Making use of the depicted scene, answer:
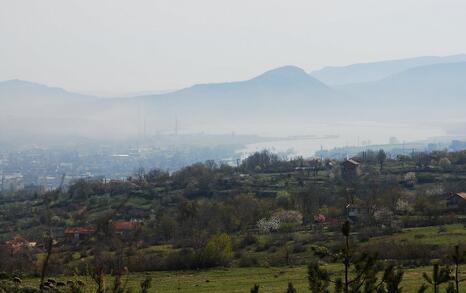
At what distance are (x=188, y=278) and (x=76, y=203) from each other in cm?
4859

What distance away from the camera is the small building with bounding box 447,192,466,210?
43.7 m

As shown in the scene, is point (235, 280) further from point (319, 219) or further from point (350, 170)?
point (350, 170)

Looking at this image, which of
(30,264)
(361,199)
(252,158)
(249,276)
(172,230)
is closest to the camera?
(249,276)

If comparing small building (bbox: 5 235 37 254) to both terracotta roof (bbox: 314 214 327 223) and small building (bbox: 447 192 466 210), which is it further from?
small building (bbox: 447 192 466 210)

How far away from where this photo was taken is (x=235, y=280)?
2377 centimetres

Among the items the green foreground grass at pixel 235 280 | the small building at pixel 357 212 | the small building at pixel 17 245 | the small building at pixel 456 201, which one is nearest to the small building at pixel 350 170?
the small building at pixel 456 201

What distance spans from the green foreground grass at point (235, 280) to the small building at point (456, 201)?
21015 millimetres

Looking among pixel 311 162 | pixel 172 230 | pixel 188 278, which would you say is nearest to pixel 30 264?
pixel 188 278

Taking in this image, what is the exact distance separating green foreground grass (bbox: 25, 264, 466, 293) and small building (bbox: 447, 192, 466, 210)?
827 inches

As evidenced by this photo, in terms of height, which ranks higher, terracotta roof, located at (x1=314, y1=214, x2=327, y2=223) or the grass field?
the grass field

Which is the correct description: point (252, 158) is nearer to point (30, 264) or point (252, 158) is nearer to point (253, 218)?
point (253, 218)

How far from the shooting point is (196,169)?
78.7m

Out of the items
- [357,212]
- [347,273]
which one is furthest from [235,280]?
[357,212]

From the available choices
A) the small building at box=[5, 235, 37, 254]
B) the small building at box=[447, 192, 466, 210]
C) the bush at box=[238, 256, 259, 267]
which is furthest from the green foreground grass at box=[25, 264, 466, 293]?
the small building at box=[447, 192, 466, 210]
